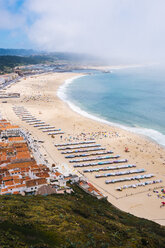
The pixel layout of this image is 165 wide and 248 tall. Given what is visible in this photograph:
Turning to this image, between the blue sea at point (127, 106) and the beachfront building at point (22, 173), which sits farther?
the blue sea at point (127, 106)

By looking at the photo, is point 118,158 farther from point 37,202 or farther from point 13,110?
point 13,110

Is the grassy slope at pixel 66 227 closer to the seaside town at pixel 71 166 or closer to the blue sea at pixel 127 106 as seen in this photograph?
the seaside town at pixel 71 166

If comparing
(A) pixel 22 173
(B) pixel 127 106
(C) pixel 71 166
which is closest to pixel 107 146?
(C) pixel 71 166

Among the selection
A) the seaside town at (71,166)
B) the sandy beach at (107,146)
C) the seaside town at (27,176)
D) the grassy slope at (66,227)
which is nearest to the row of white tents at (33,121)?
the seaside town at (71,166)

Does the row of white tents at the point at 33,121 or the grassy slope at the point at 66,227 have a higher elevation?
the row of white tents at the point at 33,121

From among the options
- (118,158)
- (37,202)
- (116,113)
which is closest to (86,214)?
(37,202)

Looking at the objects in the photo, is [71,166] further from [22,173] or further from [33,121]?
[33,121]
